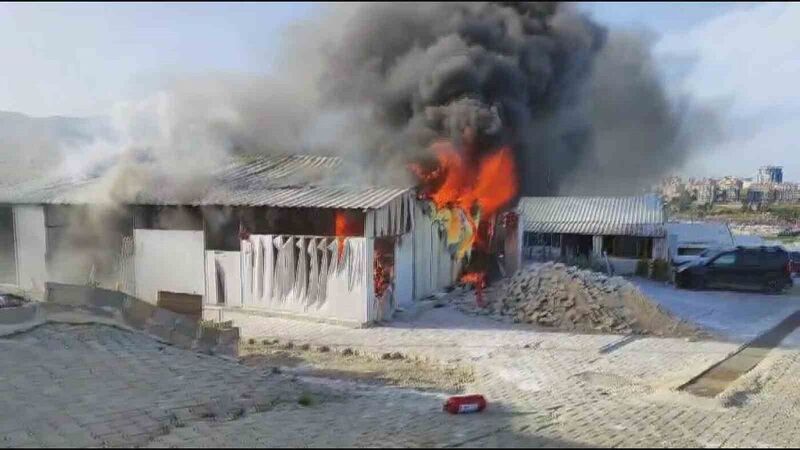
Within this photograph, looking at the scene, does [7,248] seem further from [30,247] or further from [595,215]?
[595,215]

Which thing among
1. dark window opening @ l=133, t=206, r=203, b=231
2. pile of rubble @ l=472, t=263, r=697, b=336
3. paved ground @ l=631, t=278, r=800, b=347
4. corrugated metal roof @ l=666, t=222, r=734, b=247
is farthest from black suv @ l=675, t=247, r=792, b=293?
dark window opening @ l=133, t=206, r=203, b=231

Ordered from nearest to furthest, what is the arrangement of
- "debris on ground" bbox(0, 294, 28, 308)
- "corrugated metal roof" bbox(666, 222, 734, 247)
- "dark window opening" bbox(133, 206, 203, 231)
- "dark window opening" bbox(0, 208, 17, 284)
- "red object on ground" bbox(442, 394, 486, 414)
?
"red object on ground" bbox(442, 394, 486, 414) → "debris on ground" bbox(0, 294, 28, 308) → "dark window opening" bbox(133, 206, 203, 231) → "dark window opening" bbox(0, 208, 17, 284) → "corrugated metal roof" bbox(666, 222, 734, 247)

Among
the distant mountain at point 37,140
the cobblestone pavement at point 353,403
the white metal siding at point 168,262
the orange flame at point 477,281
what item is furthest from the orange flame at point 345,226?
the distant mountain at point 37,140

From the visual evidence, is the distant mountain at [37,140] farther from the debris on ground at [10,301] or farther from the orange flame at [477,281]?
the orange flame at [477,281]

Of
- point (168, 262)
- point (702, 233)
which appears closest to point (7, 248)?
point (168, 262)

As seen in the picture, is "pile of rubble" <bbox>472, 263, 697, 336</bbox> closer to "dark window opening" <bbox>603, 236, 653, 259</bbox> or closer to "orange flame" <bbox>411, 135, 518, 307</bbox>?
"orange flame" <bbox>411, 135, 518, 307</bbox>

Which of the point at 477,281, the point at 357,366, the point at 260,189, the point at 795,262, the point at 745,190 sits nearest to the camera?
the point at 357,366

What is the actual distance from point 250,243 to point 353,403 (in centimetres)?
787

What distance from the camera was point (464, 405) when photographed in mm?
7660

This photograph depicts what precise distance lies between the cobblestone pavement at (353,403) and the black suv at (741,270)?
10.2 metres

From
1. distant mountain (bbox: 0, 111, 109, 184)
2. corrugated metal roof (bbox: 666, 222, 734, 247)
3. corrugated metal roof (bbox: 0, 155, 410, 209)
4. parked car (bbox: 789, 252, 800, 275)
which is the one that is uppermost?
distant mountain (bbox: 0, 111, 109, 184)

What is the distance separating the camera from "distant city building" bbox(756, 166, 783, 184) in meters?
24.3

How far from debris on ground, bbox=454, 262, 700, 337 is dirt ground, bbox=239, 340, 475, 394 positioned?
14.6ft

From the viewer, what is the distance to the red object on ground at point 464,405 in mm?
7590
